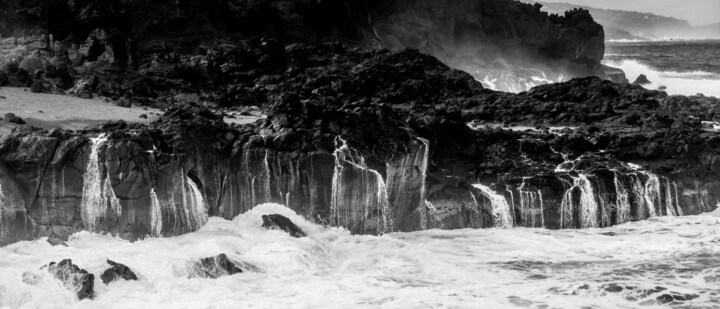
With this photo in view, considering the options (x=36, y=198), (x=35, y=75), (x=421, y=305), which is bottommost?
(x=421, y=305)

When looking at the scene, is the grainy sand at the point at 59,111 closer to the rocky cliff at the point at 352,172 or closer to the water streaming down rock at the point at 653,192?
the rocky cliff at the point at 352,172

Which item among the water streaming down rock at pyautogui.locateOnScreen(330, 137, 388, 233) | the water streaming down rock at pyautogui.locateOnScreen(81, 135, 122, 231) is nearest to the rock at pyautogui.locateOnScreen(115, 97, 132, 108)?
the water streaming down rock at pyautogui.locateOnScreen(81, 135, 122, 231)

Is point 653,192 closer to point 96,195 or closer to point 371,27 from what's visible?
point 96,195

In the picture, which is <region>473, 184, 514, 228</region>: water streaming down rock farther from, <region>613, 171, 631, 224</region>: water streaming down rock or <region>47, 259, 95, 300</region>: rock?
<region>47, 259, 95, 300</region>: rock

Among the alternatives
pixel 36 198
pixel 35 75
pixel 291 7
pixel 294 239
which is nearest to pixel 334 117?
pixel 294 239

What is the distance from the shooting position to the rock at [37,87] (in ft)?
84.9

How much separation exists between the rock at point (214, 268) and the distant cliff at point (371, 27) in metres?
18.4

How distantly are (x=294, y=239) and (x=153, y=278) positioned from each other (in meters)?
3.75

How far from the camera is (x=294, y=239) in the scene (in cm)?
1811

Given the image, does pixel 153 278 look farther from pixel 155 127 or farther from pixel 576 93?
pixel 576 93

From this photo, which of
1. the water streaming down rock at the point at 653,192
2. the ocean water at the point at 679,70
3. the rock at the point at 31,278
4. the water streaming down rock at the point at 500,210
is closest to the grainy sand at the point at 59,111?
the rock at the point at 31,278

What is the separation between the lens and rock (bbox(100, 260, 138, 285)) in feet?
49.5

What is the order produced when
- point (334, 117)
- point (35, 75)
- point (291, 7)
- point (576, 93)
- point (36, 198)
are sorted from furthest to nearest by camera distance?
point (291, 7) → point (576, 93) → point (35, 75) → point (334, 117) → point (36, 198)

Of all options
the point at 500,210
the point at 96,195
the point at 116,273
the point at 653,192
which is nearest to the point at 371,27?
the point at 653,192
